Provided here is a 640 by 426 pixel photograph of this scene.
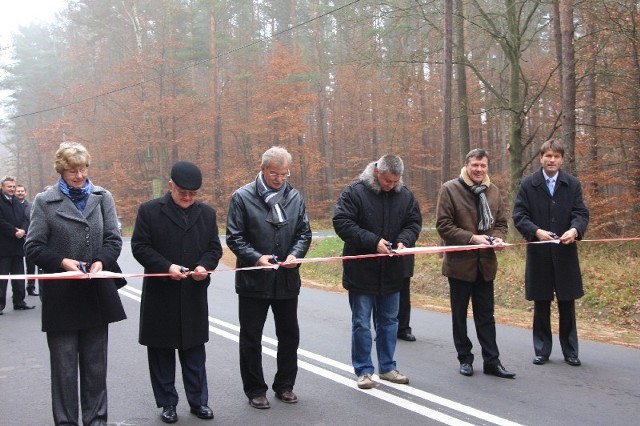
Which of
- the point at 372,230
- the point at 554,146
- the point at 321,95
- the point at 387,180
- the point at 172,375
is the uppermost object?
the point at 321,95

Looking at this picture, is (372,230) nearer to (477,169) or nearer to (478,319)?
(477,169)

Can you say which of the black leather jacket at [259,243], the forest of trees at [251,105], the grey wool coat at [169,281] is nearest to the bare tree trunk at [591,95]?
the forest of trees at [251,105]

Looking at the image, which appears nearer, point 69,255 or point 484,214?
point 69,255

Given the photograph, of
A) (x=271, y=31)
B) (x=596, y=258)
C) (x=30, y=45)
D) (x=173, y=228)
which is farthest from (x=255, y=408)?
(x=30, y=45)

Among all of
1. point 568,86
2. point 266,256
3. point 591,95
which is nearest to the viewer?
point 266,256

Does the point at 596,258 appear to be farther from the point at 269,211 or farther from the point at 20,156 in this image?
the point at 20,156

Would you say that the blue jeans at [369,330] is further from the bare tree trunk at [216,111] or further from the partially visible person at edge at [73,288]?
the bare tree trunk at [216,111]

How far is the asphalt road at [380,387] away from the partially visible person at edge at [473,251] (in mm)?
321

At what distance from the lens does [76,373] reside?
4.62m

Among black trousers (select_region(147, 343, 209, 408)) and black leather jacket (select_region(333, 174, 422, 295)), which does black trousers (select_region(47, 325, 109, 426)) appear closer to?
black trousers (select_region(147, 343, 209, 408))

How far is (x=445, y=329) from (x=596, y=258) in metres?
5.78

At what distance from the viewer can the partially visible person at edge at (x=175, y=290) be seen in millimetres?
5070

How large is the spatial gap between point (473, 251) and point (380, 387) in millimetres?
1640

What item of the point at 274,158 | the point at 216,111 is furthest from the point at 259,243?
the point at 216,111
